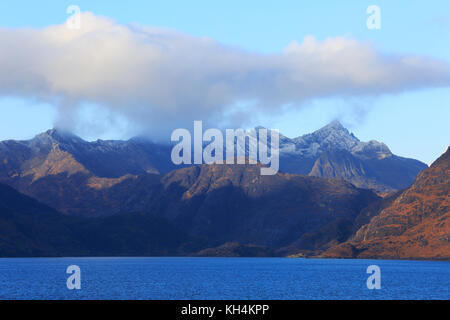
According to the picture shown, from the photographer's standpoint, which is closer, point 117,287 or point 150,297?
point 150,297

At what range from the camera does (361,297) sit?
17300cm

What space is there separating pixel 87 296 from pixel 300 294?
58432mm

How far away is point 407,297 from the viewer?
575ft

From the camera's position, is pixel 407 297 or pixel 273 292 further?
pixel 273 292
